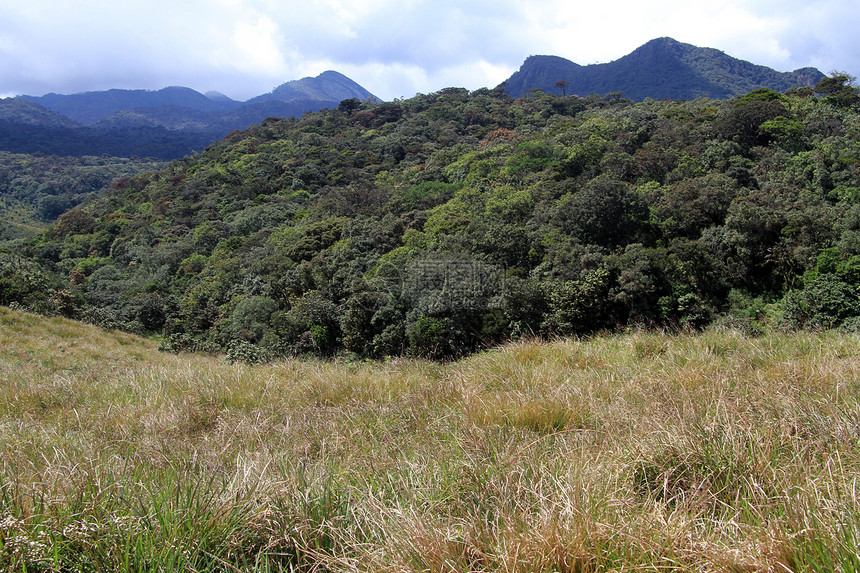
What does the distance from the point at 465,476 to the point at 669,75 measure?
476 ft

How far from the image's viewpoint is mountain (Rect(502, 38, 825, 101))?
332 ft

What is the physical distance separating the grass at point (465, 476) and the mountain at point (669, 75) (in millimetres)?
94069

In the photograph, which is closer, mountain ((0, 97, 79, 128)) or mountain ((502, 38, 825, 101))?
mountain ((502, 38, 825, 101))

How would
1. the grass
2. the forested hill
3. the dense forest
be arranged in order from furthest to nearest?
the dense forest → the forested hill → the grass

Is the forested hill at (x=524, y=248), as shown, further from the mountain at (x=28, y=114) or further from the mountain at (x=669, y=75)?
the mountain at (x=28, y=114)

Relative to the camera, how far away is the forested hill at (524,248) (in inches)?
605

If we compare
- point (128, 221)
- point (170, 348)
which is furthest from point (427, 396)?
point (128, 221)

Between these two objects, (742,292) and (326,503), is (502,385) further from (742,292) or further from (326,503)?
(742,292)

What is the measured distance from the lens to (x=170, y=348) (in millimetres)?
20656

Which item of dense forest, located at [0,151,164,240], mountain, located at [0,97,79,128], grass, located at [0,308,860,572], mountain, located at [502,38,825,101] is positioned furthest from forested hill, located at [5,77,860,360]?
mountain, located at [0,97,79,128]

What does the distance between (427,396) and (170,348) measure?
835 inches

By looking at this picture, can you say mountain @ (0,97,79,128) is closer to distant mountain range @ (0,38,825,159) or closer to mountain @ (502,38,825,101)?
distant mountain range @ (0,38,825,159)

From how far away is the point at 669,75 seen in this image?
117375mm

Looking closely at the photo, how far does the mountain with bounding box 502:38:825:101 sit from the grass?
94.1 metres
